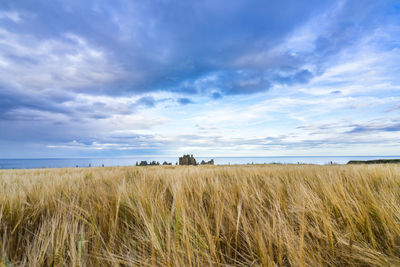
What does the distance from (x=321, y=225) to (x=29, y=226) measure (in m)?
1.76

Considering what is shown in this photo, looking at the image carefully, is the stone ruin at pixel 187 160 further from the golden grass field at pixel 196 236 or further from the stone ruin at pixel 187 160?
the golden grass field at pixel 196 236

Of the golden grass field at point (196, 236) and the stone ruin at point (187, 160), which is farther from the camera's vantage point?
the stone ruin at point (187, 160)

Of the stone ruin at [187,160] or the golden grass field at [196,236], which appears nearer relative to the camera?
the golden grass field at [196,236]

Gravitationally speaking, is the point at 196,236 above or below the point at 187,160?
below

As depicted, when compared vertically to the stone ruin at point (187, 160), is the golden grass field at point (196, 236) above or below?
below

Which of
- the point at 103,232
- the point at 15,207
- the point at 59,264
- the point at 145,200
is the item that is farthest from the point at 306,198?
the point at 15,207

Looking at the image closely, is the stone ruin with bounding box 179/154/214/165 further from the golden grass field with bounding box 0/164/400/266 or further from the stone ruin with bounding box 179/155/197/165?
the golden grass field with bounding box 0/164/400/266

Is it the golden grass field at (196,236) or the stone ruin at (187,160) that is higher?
the stone ruin at (187,160)

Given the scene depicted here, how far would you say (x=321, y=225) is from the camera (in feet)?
3.85

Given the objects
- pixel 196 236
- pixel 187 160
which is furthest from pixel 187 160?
pixel 196 236

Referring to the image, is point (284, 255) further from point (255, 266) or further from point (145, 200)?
point (145, 200)

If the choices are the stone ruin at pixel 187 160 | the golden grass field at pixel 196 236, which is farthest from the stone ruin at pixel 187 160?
the golden grass field at pixel 196 236

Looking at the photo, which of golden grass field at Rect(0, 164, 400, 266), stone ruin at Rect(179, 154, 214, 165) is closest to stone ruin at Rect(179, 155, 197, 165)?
stone ruin at Rect(179, 154, 214, 165)

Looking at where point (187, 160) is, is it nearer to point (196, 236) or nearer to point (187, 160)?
point (187, 160)
